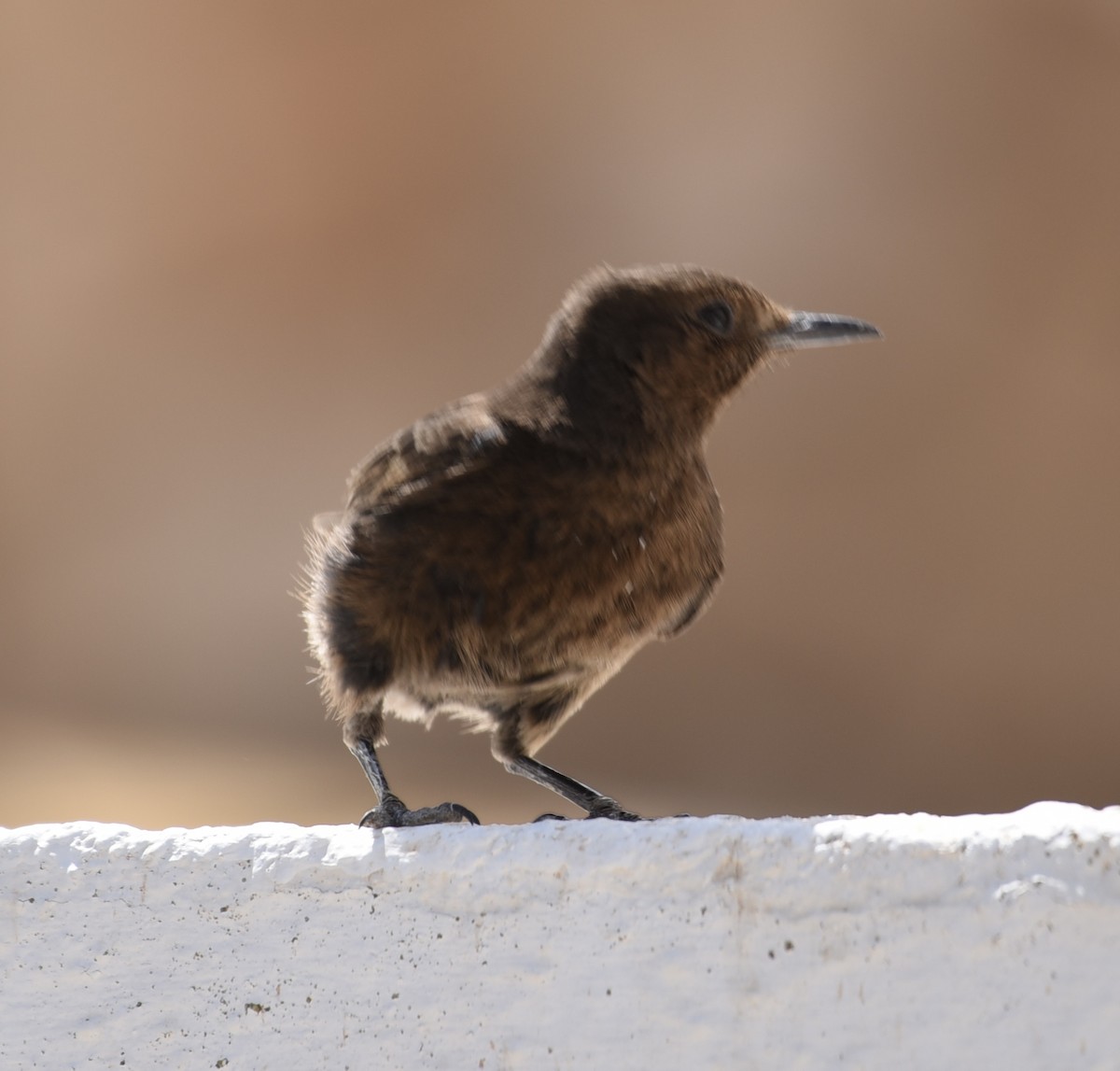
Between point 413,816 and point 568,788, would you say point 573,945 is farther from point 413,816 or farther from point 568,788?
point 568,788

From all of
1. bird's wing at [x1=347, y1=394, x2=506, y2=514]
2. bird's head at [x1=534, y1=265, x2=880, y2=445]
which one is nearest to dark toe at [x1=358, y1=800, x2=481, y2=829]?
bird's wing at [x1=347, y1=394, x2=506, y2=514]

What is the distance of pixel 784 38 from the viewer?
7527 mm

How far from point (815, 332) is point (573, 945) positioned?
4.60 ft

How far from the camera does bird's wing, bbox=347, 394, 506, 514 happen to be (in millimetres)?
2303

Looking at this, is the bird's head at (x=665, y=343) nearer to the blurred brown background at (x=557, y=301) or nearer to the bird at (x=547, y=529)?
the bird at (x=547, y=529)

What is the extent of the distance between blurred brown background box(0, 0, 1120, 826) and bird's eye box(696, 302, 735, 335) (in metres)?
→ 5.08

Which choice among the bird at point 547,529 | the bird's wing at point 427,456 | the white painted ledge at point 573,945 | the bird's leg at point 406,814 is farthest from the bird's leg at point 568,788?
the white painted ledge at point 573,945

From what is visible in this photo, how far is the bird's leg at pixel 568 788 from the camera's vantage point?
2.39m

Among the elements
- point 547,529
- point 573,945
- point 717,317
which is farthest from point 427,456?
point 573,945

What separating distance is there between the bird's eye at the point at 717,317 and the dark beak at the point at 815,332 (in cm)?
10

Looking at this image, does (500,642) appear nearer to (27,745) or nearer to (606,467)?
(606,467)

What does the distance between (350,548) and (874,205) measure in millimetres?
5854

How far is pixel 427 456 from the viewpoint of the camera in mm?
2363

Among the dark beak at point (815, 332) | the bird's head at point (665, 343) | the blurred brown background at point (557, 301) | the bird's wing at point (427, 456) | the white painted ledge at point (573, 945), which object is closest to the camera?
the white painted ledge at point (573, 945)
